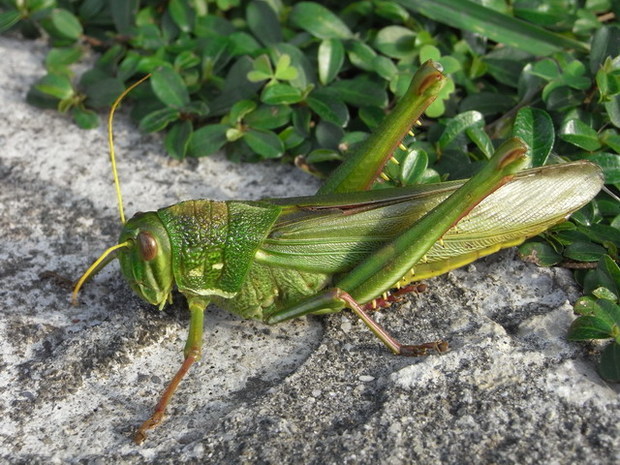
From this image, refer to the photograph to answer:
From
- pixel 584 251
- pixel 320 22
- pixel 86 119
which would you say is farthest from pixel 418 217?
pixel 86 119

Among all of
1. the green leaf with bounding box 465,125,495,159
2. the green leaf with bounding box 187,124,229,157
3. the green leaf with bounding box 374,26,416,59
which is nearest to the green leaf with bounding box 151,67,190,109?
the green leaf with bounding box 187,124,229,157

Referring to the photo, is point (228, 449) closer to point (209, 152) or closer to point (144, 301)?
point (144, 301)

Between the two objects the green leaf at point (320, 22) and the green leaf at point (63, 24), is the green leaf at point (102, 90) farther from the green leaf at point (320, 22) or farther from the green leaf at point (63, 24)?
the green leaf at point (320, 22)

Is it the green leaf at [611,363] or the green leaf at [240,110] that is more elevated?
the green leaf at [611,363]

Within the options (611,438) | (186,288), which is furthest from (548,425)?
(186,288)

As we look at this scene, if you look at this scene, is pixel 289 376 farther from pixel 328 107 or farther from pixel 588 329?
pixel 328 107

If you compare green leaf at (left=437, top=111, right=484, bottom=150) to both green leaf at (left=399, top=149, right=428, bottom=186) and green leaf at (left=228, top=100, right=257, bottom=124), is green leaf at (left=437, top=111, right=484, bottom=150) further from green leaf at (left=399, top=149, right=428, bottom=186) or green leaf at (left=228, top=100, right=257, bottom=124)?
green leaf at (left=228, top=100, right=257, bottom=124)

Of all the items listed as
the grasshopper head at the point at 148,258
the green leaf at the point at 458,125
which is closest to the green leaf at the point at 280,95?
the green leaf at the point at 458,125
